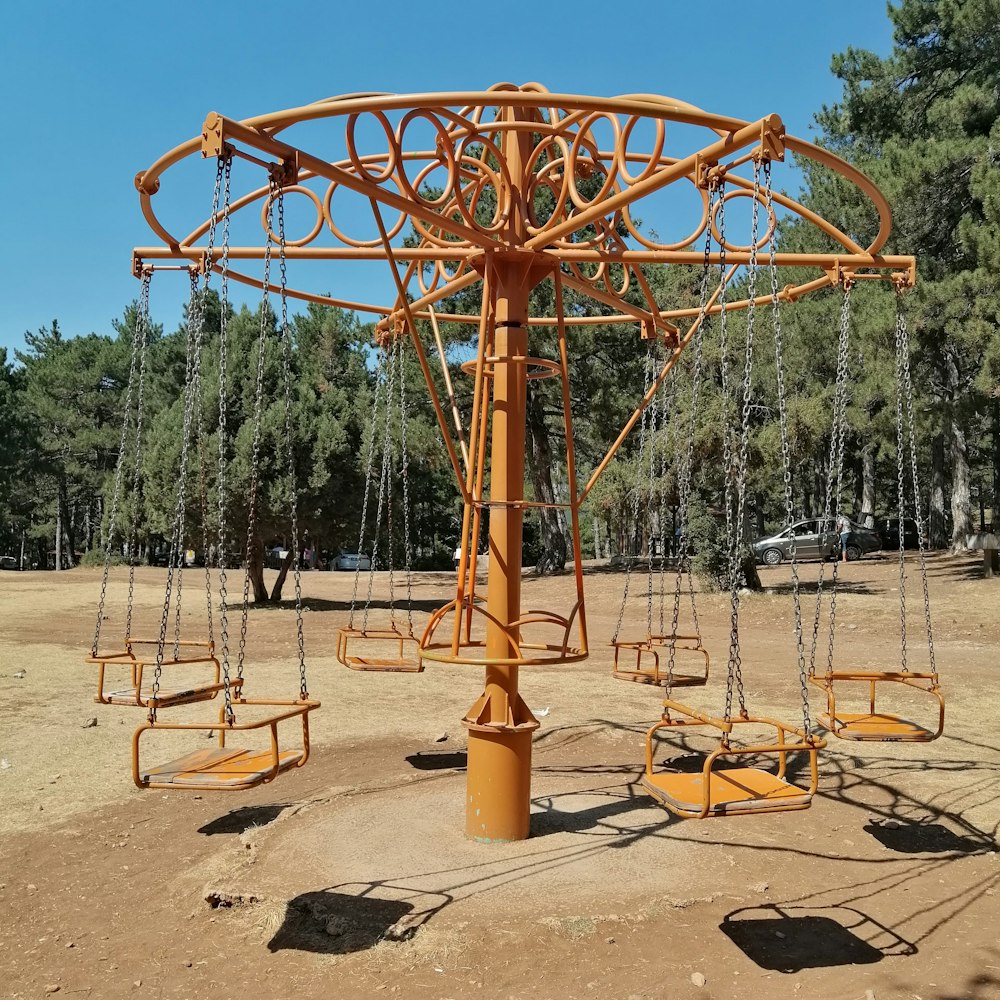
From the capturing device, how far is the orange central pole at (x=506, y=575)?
538 cm

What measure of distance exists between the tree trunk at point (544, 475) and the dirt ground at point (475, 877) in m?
18.1

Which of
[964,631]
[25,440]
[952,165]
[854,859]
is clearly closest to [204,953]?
[854,859]

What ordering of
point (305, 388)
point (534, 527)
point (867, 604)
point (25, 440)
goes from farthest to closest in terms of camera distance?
point (534, 527)
point (25, 440)
point (305, 388)
point (867, 604)

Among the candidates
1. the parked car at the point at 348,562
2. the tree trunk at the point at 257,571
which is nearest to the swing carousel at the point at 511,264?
the tree trunk at the point at 257,571

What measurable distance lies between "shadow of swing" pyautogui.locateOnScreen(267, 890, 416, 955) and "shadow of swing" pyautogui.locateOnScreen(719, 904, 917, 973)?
5.15 ft

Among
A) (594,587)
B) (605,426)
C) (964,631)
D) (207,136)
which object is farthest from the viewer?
(605,426)

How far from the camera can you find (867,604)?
1847 centimetres

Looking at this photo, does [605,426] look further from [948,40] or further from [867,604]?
[948,40]

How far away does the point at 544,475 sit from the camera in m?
27.3

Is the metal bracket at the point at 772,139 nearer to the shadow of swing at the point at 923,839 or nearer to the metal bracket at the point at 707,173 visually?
the metal bracket at the point at 707,173

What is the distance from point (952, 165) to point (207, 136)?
61.4ft

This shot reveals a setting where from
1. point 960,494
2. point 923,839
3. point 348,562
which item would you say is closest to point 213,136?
point 923,839

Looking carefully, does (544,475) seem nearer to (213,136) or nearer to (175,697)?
(175,697)

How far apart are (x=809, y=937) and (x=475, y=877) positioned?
1.68 meters
